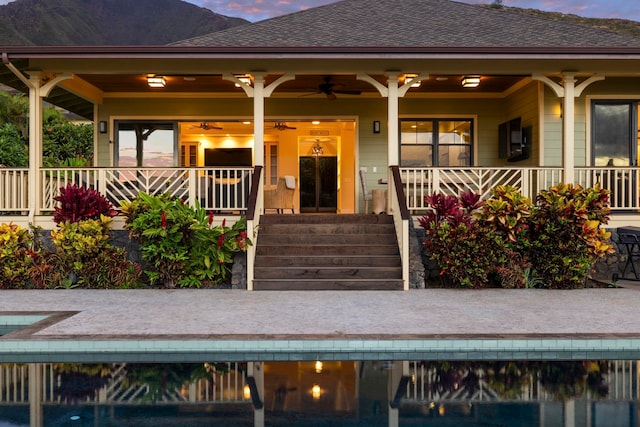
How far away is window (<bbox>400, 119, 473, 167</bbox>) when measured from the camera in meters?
12.7

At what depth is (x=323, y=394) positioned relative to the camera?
3998mm

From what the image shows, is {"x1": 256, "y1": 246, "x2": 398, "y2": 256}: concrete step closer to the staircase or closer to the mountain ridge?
the staircase

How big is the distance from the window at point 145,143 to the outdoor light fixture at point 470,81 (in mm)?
6059

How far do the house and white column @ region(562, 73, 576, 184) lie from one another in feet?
0.10

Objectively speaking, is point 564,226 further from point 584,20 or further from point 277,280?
point 584,20

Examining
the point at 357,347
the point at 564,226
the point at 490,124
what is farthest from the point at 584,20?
the point at 357,347

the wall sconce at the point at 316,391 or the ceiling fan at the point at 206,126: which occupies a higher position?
the ceiling fan at the point at 206,126

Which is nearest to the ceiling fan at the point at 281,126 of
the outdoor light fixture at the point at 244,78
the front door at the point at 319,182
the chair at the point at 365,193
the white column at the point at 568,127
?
the front door at the point at 319,182

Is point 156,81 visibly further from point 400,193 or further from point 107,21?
point 107,21

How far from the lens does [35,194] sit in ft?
31.1

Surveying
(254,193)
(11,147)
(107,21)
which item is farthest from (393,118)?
(107,21)

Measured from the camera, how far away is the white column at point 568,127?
9.62 m

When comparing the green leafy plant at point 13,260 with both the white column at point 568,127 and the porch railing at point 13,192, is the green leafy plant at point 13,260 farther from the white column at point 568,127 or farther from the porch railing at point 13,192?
the white column at point 568,127

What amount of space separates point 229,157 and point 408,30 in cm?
630
